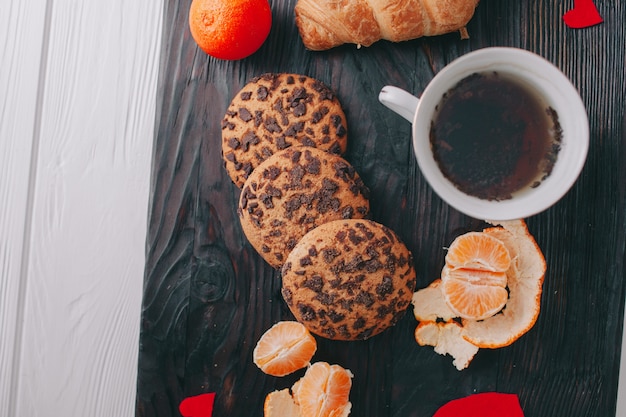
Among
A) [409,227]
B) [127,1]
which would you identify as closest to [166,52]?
[127,1]

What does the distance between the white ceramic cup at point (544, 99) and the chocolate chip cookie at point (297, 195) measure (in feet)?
0.73

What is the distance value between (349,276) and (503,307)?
39 cm

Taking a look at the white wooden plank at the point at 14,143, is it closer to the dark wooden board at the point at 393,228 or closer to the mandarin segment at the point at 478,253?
the dark wooden board at the point at 393,228

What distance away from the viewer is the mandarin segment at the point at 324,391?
1329mm

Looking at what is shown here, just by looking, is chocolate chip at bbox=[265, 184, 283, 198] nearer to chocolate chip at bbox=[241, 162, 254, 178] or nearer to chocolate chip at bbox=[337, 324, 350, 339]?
chocolate chip at bbox=[241, 162, 254, 178]

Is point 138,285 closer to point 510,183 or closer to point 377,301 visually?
point 377,301

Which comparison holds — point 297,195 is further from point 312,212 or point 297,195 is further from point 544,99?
point 544,99

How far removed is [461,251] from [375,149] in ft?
1.04

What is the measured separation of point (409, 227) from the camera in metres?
1.38

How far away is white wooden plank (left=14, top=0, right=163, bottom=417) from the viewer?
153 centimetres

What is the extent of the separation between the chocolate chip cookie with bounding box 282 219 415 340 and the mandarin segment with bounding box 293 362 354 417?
0.12 meters

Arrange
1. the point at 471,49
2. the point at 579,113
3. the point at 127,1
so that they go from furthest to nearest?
the point at 127,1 → the point at 471,49 → the point at 579,113

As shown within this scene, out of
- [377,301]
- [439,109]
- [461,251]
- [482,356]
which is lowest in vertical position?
[482,356]

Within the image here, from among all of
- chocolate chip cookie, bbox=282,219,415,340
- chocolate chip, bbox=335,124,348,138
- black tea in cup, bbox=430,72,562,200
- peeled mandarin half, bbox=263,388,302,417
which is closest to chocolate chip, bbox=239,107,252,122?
chocolate chip, bbox=335,124,348,138
